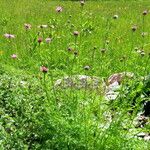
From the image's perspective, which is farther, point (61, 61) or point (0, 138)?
point (61, 61)

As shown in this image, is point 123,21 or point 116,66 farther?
point 123,21

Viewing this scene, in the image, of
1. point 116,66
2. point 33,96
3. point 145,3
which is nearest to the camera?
point 33,96

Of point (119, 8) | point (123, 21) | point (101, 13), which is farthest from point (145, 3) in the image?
point (123, 21)

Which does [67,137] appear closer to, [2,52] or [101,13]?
[2,52]

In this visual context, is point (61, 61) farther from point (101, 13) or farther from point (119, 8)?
point (119, 8)

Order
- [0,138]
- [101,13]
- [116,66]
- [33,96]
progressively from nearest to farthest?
[0,138]
[33,96]
[116,66]
[101,13]

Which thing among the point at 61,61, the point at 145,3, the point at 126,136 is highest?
the point at 126,136

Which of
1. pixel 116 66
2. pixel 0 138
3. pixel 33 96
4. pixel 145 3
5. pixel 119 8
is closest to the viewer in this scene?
pixel 0 138

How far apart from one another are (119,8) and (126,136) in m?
14.6

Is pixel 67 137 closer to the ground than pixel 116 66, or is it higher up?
higher up

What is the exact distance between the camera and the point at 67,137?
5164mm

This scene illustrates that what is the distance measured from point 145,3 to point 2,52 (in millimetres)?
12936

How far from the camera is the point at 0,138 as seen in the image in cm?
514

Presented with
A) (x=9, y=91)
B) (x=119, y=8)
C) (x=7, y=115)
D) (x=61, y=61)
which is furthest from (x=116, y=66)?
(x=119, y=8)
